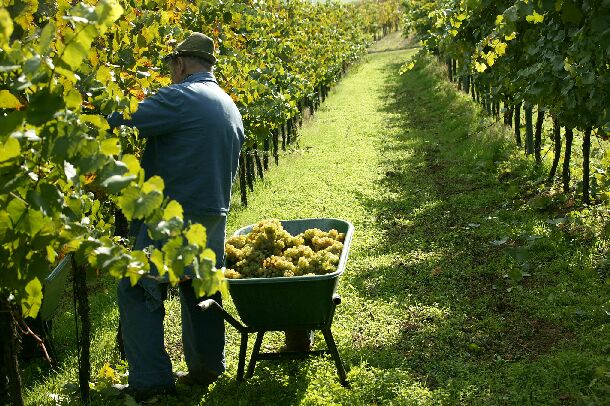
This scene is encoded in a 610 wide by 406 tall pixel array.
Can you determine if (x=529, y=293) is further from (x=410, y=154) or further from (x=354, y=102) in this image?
(x=354, y=102)

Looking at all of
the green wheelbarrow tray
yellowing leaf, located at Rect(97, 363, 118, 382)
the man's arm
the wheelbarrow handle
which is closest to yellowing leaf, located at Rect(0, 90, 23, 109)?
the man's arm

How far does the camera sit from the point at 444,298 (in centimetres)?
625

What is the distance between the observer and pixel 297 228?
5.57 m

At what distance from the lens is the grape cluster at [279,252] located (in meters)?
4.62

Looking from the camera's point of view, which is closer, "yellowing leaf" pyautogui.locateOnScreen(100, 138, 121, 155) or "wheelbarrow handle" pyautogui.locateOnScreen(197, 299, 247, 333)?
"yellowing leaf" pyautogui.locateOnScreen(100, 138, 121, 155)

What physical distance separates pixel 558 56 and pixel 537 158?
17.9 ft

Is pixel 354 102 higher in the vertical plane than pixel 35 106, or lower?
lower

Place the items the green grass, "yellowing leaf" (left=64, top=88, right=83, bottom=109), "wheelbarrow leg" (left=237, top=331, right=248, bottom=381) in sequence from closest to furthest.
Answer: "yellowing leaf" (left=64, top=88, right=83, bottom=109)
the green grass
"wheelbarrow leg" (left=237, top=331, right=248, bottom=381)

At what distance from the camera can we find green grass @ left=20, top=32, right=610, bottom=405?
4668mm

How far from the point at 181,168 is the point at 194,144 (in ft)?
0.59

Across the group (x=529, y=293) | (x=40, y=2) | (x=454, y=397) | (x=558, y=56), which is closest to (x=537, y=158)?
(x=529, y=293)

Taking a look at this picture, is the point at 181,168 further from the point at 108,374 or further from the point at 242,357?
the point at 108,374

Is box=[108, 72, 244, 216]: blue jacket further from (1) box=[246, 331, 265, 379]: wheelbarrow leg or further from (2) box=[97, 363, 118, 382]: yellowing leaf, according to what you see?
(2) box=[97, 363, 118, 382]: yellowing leaf

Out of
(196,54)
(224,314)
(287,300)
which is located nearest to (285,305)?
(287,300)
